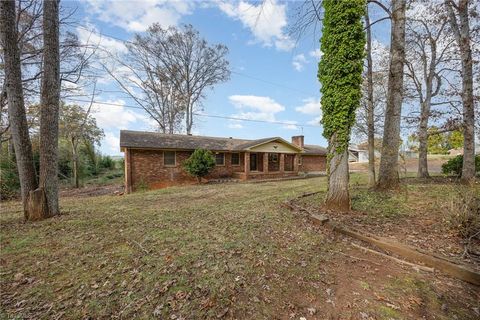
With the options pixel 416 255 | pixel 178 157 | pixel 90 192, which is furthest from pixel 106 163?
pixel 416 255

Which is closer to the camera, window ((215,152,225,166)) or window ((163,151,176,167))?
window ((163,151,176,167))

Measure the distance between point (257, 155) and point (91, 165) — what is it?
19.7 metres

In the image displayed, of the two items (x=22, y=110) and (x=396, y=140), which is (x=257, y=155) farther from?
(x=22, y=110)

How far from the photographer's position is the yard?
233cm

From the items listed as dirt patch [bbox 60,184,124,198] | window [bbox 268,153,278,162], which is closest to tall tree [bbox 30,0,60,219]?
dirt patch [bbox 60,184,124,198]

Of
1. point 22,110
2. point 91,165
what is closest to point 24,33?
point 22,110

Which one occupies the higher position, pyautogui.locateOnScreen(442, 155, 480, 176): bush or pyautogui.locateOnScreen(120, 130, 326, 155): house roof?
pyautogui.locateOnScreen(120, 130, 326, 155): house roof

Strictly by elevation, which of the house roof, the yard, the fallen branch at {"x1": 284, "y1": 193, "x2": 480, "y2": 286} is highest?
the house roof

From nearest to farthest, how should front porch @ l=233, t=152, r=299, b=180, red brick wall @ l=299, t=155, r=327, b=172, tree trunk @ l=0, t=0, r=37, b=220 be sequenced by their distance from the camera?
1. tree trunk @ l=0, t=0, r=37, b=220
2. front porch @ l=233, t=152, r=299, b=180
3. red brick wall @ l=299, t=155, r=327, b=172

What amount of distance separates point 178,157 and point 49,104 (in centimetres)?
1044

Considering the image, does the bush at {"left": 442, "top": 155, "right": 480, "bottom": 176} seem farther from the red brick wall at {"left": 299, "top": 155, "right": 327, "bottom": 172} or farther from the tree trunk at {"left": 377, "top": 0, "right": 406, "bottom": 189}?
the red brick wall at {"left": 299, "top": 155, "right": 327, "bottom": 172}

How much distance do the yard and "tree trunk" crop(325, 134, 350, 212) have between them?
0.50m

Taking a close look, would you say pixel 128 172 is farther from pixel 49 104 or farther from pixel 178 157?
pixel 49 104

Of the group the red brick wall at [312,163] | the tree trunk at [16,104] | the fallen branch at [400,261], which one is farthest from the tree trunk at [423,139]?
the tree trunk at [16,104]
